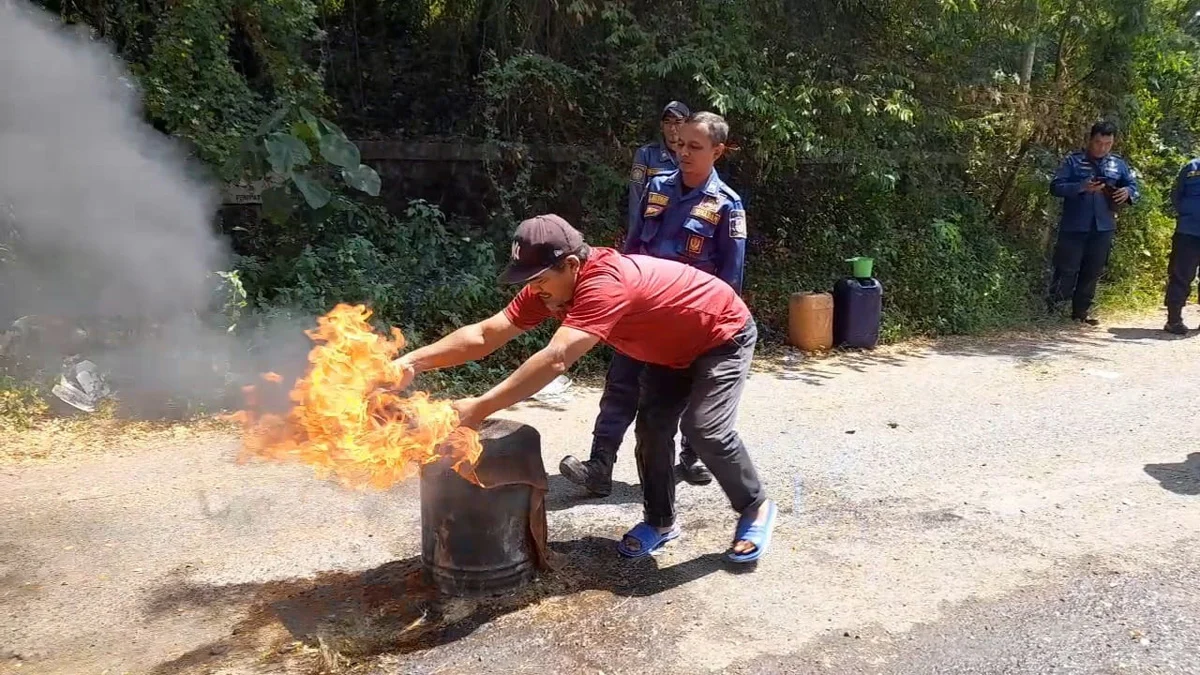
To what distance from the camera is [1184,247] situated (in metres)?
9.00

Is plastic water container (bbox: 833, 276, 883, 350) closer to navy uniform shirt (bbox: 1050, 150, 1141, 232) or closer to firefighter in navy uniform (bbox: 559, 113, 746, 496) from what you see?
navy uniform shirt (bbox: 1050, 150, 1141, 232)

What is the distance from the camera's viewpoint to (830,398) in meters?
6.82

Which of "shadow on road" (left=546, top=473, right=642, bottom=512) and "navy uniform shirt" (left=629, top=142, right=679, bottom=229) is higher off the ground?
"navy uniform shirt" (left=629, top=142, right=679, bottom=229)

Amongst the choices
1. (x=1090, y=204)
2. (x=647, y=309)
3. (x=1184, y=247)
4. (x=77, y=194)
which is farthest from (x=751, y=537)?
(x=1184, y=247)

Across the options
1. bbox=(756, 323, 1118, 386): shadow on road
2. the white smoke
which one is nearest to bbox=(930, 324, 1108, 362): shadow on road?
bbox=(756, 323, 1118, 386): shadow on road

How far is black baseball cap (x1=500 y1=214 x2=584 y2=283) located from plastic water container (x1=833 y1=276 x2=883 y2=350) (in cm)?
561

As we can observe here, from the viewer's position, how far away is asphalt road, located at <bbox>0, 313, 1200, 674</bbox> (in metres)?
3.31

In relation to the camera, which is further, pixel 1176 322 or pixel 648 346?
pixel 1176 322

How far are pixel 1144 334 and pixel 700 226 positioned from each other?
22.3 ft

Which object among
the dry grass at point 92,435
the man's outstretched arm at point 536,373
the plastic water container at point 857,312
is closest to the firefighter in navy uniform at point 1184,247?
the plastic water container at point 857,312

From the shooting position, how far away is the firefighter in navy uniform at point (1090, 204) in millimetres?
9109

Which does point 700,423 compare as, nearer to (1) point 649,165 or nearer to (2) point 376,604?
(2) point 376,604

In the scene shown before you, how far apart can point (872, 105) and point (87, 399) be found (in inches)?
275

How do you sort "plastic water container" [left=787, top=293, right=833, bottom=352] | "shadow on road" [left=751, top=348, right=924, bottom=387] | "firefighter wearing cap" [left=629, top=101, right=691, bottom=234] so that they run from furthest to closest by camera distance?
1. "plastic water container" [left=787, top=293, right=833, bottom=352]
2. "shadow on road" [left=751, top=348, right=924, bottom=387]
3. "firefighter wearing cap" [left=629, top=101, right=691, bottom=234]
